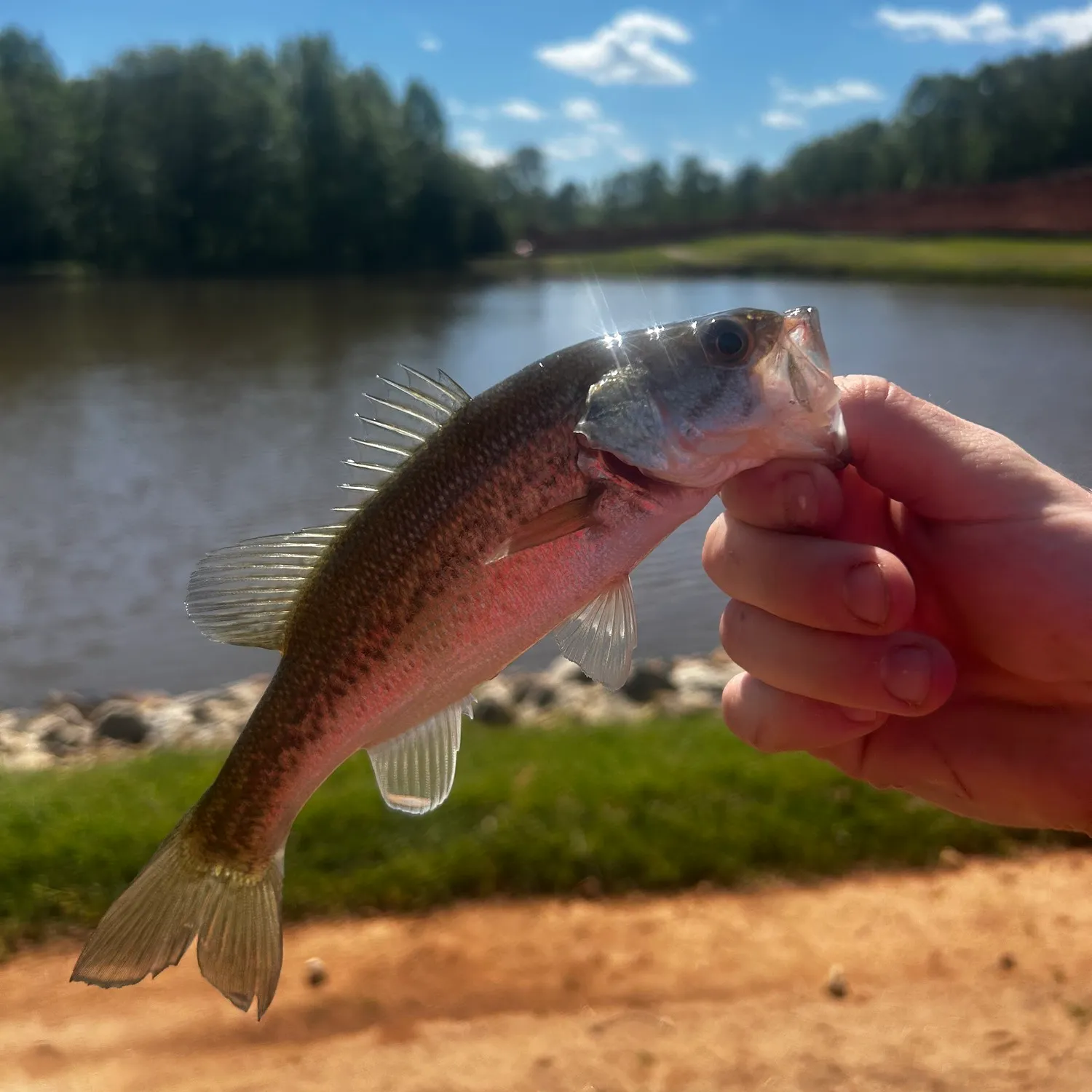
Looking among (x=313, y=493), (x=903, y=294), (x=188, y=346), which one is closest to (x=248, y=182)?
(x=188, y=346)

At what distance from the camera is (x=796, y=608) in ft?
8.00

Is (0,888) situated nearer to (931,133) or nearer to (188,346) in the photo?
(188,346)

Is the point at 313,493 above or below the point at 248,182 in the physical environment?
below

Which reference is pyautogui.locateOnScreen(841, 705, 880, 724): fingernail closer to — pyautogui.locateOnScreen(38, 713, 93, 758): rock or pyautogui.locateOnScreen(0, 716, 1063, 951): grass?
pyautogui.locateOnScreen(0, 716, 1063, 951): grass

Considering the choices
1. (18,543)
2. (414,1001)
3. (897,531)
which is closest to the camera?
(897,531)

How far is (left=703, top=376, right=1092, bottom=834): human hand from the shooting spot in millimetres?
2350

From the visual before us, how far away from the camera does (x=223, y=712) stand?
Result: 9.66m

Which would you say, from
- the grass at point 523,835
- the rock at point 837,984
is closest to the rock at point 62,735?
the grass at point 523,835

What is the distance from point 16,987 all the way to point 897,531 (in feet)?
17.8

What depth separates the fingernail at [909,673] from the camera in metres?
2.35

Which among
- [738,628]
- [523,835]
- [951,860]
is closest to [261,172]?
[523,835]

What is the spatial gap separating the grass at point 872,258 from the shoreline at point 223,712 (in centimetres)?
1995

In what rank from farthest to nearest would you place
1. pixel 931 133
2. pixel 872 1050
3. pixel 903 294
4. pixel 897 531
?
pixel 931 133 → pixel 903 294 → pixel 872 1050 → pixel 897 531

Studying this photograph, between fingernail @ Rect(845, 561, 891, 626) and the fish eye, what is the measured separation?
0.64m
